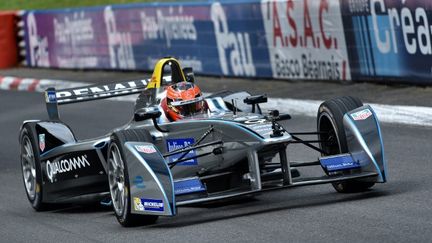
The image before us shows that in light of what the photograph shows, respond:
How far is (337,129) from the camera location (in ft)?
30.9

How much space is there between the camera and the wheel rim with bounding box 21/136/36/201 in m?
11.2

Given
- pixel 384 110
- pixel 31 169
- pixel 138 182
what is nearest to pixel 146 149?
pixel 138 182

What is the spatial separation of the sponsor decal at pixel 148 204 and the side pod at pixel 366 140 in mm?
1710

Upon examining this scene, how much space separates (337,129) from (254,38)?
10798 mm

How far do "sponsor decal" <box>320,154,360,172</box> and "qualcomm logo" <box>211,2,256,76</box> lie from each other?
11222 mm

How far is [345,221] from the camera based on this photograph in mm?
8234

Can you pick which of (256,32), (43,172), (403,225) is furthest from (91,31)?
(403,225)

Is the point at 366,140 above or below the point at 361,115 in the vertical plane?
below

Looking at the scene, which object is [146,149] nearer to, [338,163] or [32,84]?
[338,163]

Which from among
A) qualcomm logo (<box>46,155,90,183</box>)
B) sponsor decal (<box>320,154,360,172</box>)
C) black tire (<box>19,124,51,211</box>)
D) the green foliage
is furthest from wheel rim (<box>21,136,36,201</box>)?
the green foliage

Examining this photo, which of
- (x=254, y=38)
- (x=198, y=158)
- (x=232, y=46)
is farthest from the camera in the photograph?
(x=232, y=46)

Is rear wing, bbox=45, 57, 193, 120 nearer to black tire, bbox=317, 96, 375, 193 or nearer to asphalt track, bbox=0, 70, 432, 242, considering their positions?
asphalt track, bbox=0, 70, 432, 242

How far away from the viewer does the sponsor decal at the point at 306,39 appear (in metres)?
17.9

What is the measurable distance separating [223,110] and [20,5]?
2896cm
